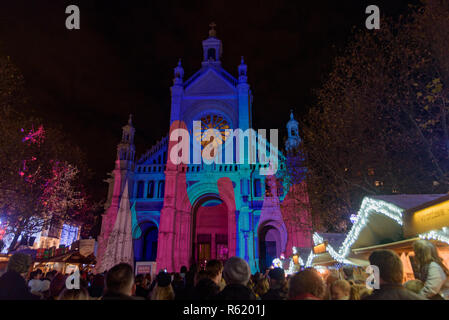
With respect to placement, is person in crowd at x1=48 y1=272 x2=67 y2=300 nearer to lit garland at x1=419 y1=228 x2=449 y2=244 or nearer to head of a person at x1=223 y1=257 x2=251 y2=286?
head of a person at x1=223 y1=257 x2=251 y2=286

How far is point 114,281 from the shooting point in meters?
2.87

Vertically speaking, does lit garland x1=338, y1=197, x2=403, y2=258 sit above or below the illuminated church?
below

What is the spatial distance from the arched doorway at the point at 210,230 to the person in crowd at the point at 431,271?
24628mm

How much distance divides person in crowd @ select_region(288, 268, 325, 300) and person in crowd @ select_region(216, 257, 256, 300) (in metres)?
0.48

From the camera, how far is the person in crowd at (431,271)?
12.3 ft

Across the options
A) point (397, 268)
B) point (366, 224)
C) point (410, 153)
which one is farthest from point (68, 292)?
point (410, 153)

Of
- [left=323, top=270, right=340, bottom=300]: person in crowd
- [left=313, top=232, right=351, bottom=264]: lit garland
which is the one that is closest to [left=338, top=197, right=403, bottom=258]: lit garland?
[left=313, top=232, right=351, bottom=264]: lit garland

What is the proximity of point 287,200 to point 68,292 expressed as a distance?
77.2 ft

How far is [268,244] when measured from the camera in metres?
28.2

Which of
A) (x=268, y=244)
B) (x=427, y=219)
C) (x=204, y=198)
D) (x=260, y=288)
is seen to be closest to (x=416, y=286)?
(x=427, y=219)

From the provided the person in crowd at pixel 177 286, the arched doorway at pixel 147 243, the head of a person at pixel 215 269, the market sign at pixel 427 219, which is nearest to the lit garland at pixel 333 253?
the market sign at pixel 427 219

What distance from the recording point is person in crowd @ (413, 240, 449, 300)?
3.74 metres
